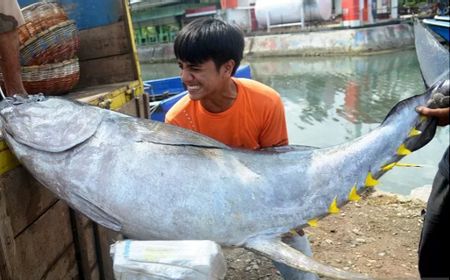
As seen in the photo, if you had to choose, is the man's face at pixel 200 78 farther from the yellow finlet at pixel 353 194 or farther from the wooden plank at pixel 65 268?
the wooden plank at pixel 65 268

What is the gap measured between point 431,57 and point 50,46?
96.5 inches

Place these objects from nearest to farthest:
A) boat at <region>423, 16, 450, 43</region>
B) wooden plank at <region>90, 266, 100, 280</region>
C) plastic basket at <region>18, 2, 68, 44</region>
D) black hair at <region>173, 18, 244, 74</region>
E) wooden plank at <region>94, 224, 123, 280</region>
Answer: black hair at <region>173, 18, 244, 74</region> < wooden plank at <region>90, 266, 100, 280</region> < wooden plank at <region>94, 224, 123, 280</region> < plastic basket at <region>18, 2, 68, 44</region> < boat at <region>423, 16, 450, 43</region>

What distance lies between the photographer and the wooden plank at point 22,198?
6.11 feet

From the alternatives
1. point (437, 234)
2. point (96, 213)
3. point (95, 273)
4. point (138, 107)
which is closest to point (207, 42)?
point (96, 213)

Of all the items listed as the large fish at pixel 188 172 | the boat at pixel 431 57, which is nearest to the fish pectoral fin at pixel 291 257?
the large fish at pixel 188 172

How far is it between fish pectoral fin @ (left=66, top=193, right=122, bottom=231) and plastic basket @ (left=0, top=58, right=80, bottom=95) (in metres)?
1.49

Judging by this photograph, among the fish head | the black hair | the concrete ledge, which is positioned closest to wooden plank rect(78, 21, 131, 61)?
the black hair

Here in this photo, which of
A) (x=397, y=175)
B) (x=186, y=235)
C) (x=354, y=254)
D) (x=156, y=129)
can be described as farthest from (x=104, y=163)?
(x=397, y=175)

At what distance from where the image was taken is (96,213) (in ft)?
5.86

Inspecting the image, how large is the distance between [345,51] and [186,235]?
74.3ft

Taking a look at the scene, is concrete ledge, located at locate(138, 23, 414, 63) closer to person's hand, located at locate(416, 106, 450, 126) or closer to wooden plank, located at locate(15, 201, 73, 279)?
person's hand, located at locate(416, 106, 450, 126)

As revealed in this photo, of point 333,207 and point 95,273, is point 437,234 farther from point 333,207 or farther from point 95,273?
point 95,273

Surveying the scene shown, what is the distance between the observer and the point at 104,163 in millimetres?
1803

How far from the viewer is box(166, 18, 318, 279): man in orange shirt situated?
219cm
